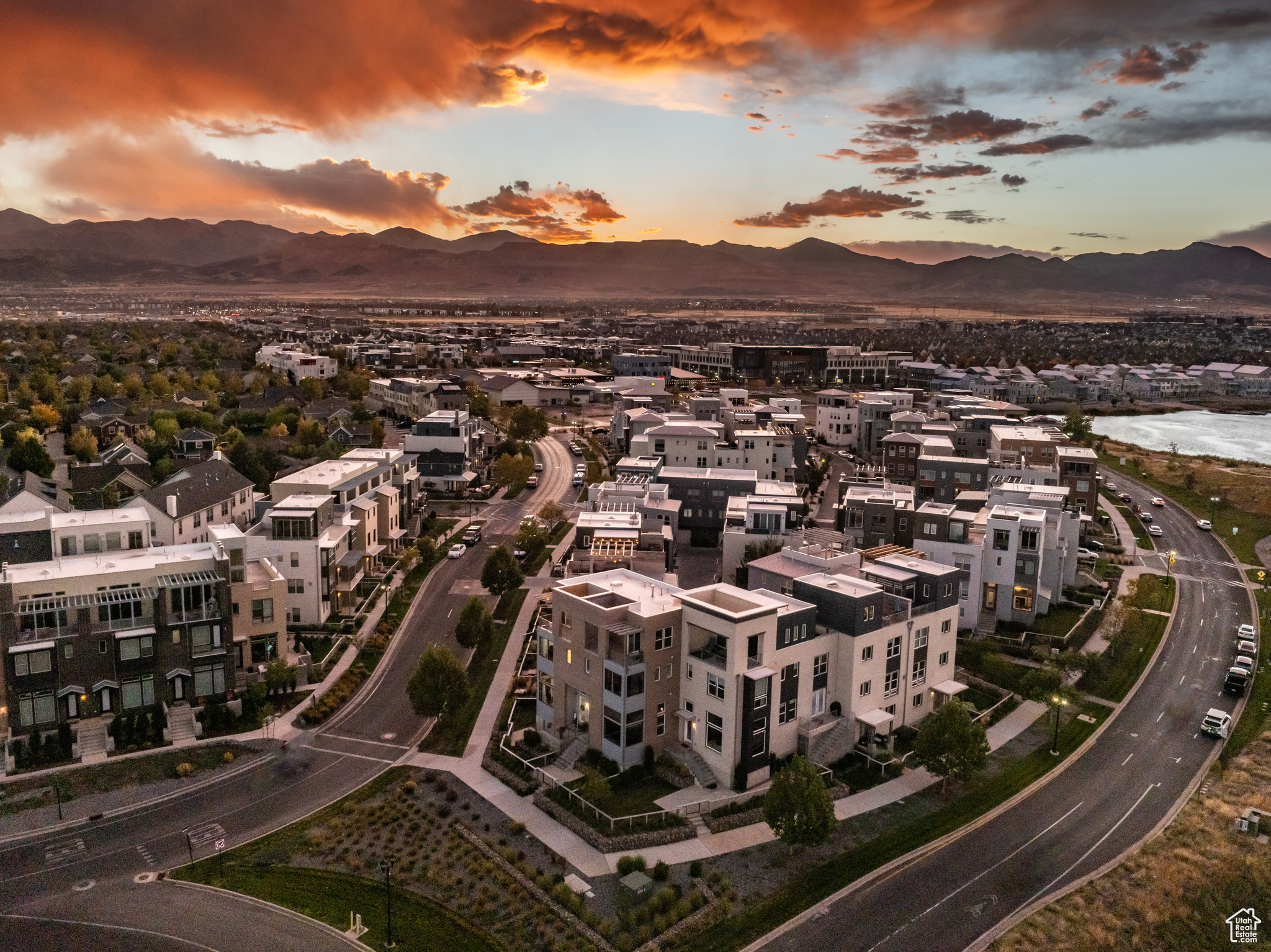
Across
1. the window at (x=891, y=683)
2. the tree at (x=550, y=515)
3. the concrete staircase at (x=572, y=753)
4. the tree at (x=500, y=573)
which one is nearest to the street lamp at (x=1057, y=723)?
the window at (x=891, y=683)

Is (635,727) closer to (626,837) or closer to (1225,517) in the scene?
(626,837)

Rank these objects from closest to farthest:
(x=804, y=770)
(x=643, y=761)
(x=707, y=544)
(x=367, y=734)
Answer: (x=804, y=770) < (x=643, y=761) < (x=367, y=734) < (x=707, y=544)

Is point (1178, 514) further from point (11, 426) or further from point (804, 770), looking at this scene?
point (11, 426)

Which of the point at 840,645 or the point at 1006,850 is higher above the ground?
the point at 840,645

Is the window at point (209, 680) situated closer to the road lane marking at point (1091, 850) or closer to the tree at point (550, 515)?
the road lane marking at point (1091, 850)

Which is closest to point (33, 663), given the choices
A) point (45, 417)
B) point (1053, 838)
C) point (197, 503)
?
point (197, 503)

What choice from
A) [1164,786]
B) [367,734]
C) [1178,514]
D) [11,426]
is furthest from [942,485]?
[11,426]
